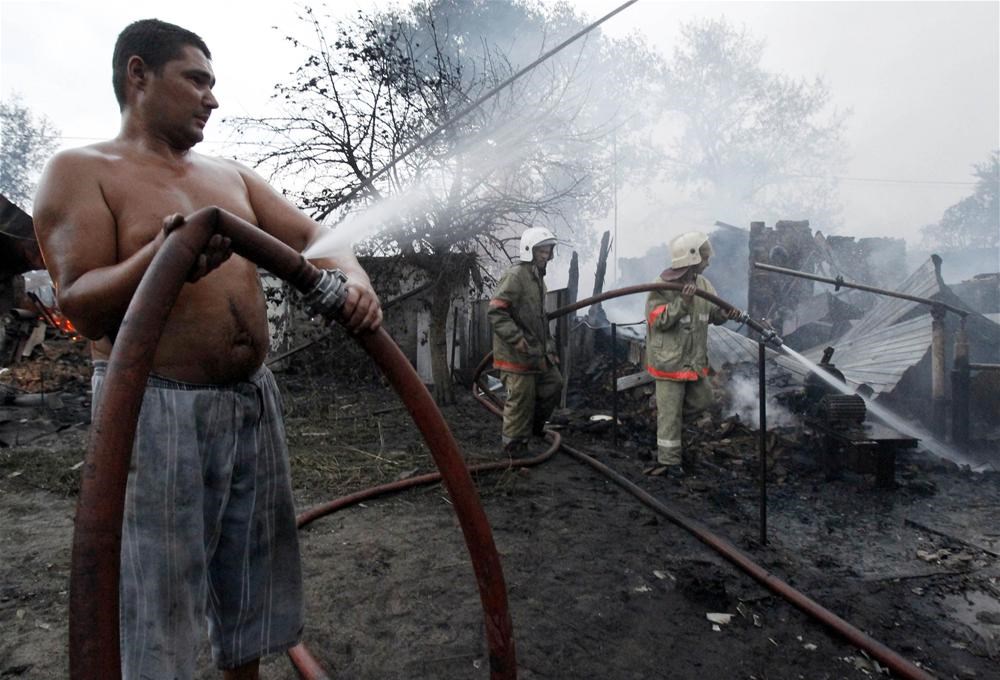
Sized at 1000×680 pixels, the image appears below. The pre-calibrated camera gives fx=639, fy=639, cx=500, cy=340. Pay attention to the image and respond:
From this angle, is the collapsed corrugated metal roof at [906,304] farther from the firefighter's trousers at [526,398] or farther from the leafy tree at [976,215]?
the leafy tree at [976,215]

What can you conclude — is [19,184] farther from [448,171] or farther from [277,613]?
[277,613]

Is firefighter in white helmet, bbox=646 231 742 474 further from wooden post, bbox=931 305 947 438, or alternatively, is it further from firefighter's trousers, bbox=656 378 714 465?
wooden post, bbox=931 305 947 438

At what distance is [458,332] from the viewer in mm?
12383

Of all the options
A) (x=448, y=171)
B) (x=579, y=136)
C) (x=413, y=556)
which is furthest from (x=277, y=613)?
(x=579, y=136)

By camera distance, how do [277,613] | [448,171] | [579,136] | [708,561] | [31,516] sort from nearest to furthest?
[277,613] → [708,561] → [31,516] → [448,171] → [579,136]

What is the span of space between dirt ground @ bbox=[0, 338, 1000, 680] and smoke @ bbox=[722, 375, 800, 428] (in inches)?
9.0

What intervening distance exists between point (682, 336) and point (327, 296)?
16.2ft

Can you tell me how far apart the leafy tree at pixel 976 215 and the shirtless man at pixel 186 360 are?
3397cm

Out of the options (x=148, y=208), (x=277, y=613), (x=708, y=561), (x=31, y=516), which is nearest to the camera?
(x=148, y=208)

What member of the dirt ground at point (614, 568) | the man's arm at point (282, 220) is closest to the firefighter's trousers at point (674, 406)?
the dirt ground at point (614, 568)

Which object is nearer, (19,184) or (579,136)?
(579,136)

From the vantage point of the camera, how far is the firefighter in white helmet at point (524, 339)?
20.6 feet

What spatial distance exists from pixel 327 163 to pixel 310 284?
749 cm

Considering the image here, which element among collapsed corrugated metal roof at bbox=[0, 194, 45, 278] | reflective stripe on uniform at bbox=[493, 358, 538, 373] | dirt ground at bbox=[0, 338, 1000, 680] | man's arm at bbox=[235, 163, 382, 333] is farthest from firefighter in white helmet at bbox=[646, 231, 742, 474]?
collapsed corrugated metal roof at bbox=[0, 194, 45, 278]
